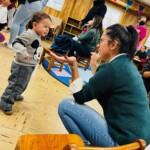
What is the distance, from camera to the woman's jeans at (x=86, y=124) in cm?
139

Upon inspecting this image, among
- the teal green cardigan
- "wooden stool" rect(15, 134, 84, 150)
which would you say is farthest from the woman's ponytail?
"wooden stool" rect(15, 134, 84, 150)

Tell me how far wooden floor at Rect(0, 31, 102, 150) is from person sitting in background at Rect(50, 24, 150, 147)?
0.61 meters

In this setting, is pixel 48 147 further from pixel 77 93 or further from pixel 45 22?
pixel 45 22

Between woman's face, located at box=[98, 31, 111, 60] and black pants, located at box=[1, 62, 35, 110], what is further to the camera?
black pants, located at box=[1, 62, 35, 110]

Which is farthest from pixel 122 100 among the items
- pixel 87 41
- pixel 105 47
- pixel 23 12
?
pixel 87 41

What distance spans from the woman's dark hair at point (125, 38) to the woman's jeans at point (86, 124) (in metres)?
0.48

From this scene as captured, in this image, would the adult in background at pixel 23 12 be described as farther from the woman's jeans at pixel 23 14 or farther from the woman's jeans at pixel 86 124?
the woman's jeans at pixel 86 124

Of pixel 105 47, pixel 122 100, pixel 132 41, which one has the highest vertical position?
pixel 132 41

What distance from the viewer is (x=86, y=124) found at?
1460mm

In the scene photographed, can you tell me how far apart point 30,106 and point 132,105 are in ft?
4.59

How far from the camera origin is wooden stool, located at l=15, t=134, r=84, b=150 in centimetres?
98

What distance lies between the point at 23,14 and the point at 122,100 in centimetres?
304

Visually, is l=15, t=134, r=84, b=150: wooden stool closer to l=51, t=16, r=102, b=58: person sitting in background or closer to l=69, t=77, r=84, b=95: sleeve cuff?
l=69, t=77, r=84, b=95: sleeve cuff

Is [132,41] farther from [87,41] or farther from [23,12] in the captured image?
[87,41]
